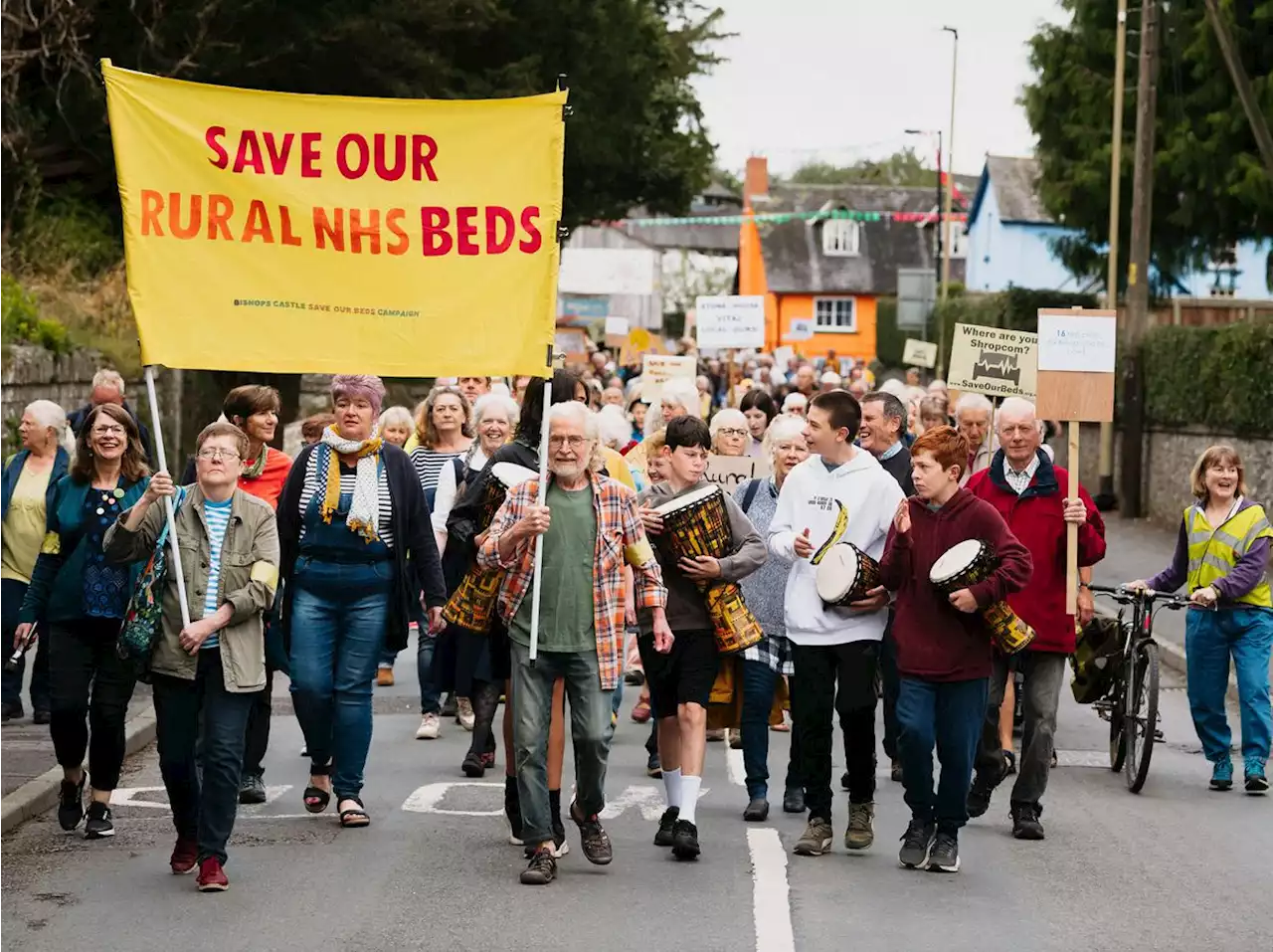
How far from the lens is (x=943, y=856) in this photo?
9156mm

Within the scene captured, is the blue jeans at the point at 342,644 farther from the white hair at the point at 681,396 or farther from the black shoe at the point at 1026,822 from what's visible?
the white hair at the point at 681,396

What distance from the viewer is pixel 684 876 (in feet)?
29.1

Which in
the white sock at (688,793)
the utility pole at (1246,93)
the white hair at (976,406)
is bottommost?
the white sock at (688,793)

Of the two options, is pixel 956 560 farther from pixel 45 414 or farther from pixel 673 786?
pixel 45 414

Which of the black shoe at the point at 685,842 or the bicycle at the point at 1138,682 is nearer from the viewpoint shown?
the black shoe at the point at 685,842

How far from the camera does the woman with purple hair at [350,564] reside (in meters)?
9.75

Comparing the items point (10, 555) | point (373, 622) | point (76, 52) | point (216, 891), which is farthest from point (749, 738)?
point (76, 52)

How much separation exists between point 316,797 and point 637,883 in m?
2.16

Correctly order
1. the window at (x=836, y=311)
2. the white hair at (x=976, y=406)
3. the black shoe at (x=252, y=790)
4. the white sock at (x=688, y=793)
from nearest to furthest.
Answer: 1. the white sock at (x=688, y=793)
2. the black shoe at (x=252, y=790)
3. the white hair at (x=976, y=406)
4. the window at (x=836, y=311)

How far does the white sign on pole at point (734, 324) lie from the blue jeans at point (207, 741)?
81.8 ft

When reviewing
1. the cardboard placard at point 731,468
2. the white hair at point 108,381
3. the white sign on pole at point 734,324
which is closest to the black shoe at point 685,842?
the cardboard placard at point 731,468

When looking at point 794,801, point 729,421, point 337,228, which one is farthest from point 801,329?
point 337,228

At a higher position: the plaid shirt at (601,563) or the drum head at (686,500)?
the drum head at (686,500)

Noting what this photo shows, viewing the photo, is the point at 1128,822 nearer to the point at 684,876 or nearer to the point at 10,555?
the point at 684,876
